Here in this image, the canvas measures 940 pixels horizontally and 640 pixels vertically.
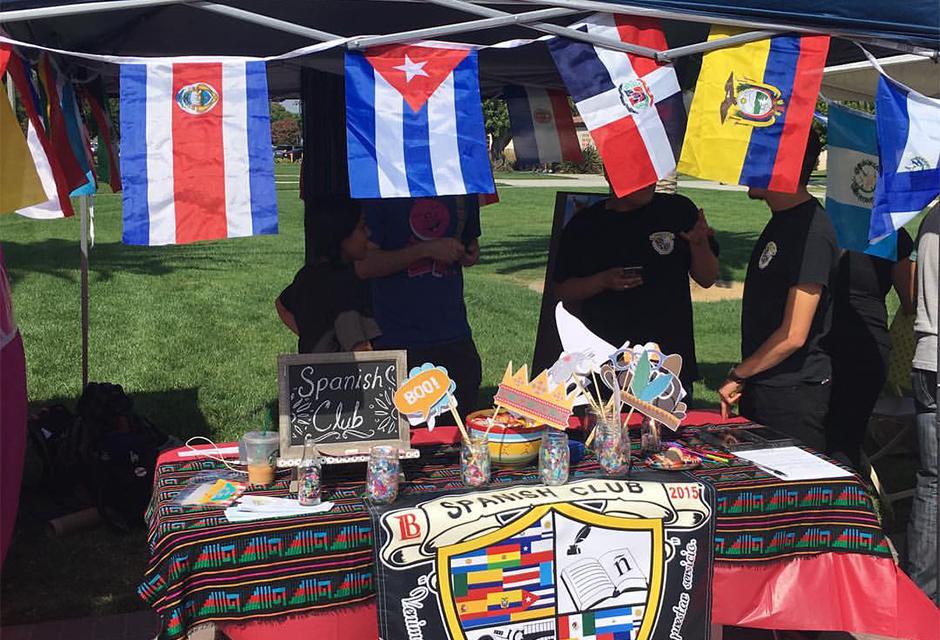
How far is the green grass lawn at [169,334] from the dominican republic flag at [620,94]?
2782 mm

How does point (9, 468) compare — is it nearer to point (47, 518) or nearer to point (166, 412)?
point (47, 518)

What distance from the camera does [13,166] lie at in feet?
9.75

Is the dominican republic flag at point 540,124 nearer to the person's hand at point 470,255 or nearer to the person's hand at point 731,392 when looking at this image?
the person's hand at point 470,255

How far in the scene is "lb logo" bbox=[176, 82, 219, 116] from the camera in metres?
2.97

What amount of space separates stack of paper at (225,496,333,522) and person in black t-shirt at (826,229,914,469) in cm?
278

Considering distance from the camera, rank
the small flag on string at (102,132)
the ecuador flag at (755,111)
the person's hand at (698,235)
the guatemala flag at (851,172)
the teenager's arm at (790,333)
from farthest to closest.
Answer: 1. the small flag on string at (102,132)
2. the person's hand at (698,235)
3. the guatemala flag at (851,172)
4. the teenager's arm at (790,333)
5. the ecuador flag at (755,111)

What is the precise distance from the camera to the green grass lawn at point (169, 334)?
4555 millimetres

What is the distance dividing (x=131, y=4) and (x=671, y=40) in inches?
101

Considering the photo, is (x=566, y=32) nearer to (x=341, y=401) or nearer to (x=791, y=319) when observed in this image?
(x=791, y=319)

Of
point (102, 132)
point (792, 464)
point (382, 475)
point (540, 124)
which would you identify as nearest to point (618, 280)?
point (792, 464)

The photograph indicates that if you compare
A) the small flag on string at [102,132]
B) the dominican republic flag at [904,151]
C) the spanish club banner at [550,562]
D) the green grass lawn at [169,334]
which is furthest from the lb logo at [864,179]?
the small flag on string at [102,132]

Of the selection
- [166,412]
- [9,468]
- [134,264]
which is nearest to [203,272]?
[134,264]

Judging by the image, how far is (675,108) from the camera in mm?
3434

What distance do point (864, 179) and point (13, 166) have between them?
3.19 m
